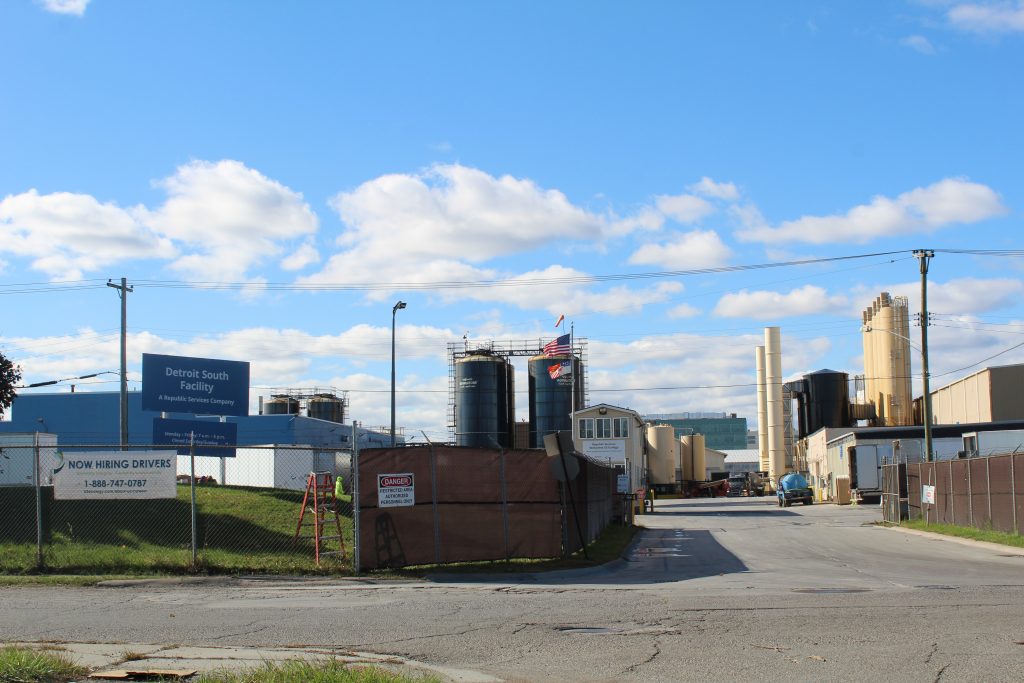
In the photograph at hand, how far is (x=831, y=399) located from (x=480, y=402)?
31703 mm

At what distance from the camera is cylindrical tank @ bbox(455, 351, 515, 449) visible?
6544 cm

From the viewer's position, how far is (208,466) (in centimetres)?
4409

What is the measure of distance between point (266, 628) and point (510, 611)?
10.4 feet

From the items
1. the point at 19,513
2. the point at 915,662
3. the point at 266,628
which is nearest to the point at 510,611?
the point at 266,628

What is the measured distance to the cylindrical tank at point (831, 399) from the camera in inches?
3120

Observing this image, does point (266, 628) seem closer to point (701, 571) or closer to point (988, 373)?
point (701, 571)

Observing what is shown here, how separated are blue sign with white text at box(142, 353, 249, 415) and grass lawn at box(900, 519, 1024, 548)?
23875 millimetres

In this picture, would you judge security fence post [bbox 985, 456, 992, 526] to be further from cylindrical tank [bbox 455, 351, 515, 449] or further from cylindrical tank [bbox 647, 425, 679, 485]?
cylindrical tank [bbox 647, 425, 679, 485]

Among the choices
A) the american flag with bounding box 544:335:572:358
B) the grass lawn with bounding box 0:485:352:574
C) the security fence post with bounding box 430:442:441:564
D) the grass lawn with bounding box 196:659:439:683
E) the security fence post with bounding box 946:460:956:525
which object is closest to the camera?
the grass lawn with bounding box 196:659:439:683

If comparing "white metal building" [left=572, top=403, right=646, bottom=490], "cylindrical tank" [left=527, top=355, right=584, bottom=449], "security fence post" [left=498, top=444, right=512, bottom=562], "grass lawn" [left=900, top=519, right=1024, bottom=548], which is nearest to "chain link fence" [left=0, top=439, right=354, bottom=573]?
"security fence post" [left=498, top=444, right=512, bottom=562]

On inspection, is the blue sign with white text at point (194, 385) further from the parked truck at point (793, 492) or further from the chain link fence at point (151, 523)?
the parked truck at point (793, 492)

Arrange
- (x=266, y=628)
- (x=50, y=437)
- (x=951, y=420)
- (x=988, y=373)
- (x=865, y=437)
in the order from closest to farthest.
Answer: (x=266, y=628) < (x=50, y=437) < (x=865, y=437) < (x=988, y=373) < (x=951, y=420)

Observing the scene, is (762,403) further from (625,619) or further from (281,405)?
(625,619)

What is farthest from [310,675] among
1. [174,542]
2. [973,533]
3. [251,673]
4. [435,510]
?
[973,533]
